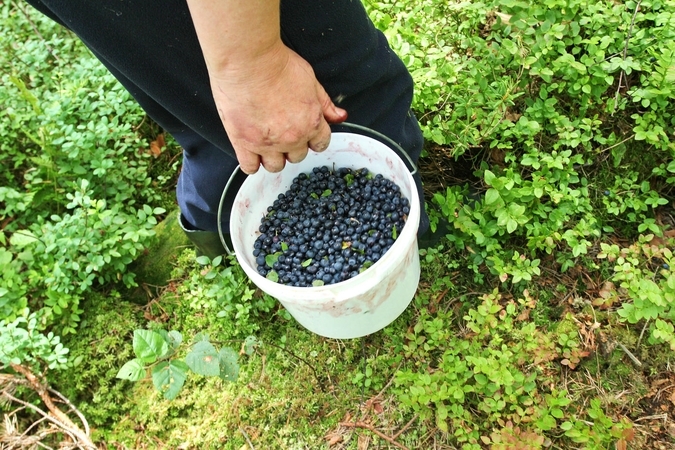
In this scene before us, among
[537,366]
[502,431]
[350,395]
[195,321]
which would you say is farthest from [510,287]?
[195,321]

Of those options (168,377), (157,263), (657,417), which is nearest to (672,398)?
(657,417)

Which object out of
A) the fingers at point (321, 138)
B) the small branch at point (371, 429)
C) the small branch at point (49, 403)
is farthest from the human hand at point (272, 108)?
the small branch at point (49, 403)

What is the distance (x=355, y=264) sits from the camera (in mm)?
1642

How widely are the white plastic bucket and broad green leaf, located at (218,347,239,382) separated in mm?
286

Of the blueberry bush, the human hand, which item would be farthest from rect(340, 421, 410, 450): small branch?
the human hand

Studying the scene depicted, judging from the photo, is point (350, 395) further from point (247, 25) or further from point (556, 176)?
point (247, 25)

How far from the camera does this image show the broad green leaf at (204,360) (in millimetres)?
1722

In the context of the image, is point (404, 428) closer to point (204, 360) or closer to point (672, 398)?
point (204, 360)

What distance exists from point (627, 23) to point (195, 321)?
7.54ft

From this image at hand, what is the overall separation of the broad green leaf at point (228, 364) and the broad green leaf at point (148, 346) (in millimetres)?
209

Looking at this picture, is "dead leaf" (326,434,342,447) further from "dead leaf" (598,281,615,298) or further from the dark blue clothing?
"dead leaf" (598,281,615,298)

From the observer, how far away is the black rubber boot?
7.20 ft

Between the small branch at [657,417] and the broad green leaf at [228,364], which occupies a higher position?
the broad green leaf at [228,364]

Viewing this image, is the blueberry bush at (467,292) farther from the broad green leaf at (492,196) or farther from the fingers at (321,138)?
the fingers at (321,138)
